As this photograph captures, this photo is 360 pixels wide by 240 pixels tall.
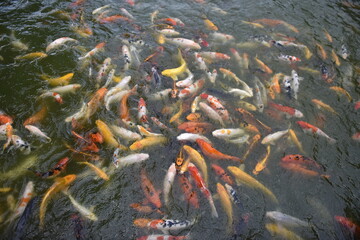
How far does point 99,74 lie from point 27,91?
170cm

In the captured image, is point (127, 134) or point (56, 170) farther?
point (127, 134)

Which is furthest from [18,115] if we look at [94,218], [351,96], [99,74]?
[351,96]

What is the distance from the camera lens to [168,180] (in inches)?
183

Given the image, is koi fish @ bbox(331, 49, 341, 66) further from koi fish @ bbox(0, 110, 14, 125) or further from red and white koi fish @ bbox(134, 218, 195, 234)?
koi fish @ bbox(0, 110, 14, 125)

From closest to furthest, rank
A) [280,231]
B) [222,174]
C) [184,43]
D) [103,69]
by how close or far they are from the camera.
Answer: [280,231] → [222,174] → [103,69] → [184,43]

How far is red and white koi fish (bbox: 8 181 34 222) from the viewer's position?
4117mm

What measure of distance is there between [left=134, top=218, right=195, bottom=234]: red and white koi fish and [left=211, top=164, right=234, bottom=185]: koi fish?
42.4 inches

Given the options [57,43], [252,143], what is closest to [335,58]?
[252,143]

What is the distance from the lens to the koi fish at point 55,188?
13.7 ft

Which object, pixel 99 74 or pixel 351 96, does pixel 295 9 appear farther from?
pixel 99 74

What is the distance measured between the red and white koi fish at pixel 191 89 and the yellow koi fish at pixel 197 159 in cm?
151

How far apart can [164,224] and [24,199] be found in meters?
2.40

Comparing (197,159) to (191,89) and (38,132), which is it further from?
(38,132)

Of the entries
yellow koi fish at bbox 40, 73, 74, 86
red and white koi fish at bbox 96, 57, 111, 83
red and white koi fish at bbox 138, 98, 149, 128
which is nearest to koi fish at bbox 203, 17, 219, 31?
red and white koi fish at bbox 96, 57, 111, 83
